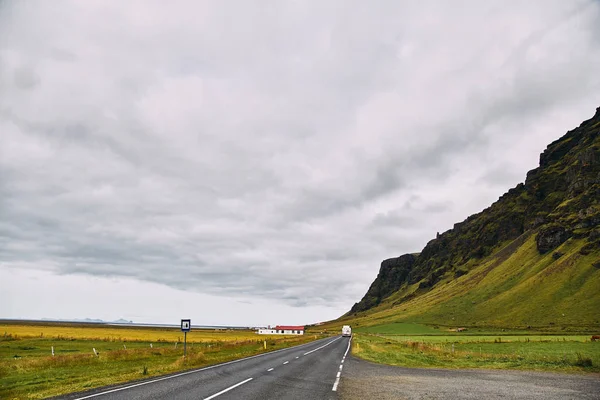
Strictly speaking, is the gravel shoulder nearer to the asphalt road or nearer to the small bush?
the asphalt road

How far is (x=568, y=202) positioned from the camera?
19850cm

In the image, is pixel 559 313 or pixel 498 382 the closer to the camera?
pixel 498 382

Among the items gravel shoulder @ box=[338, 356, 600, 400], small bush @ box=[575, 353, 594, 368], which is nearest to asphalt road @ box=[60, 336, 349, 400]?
gravel shoulder @ box=[338, 356, 600, 400]

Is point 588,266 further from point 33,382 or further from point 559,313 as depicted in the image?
point 33,382

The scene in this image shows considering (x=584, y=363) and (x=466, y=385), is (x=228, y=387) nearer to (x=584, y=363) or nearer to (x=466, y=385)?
(x=466, y=385)

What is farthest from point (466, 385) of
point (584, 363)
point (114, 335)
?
point (114, 335)

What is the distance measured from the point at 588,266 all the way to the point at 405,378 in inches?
6239

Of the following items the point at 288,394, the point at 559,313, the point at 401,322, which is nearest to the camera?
the point at 288,394

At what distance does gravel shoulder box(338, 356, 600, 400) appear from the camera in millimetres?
15289

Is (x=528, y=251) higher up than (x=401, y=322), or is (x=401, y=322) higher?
(x=528, y=251)

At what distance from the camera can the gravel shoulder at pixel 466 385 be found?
50.2 feet

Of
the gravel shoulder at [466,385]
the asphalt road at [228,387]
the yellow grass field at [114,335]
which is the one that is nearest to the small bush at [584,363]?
the gravel shoulder at [466,385]

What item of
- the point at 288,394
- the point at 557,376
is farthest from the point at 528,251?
the point at 288,394

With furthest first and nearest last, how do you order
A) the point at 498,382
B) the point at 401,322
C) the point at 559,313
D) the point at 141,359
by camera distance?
1. the point at 401,322
2. the point at 559,313
3. the point at 141,359
4. the point at 498,382
